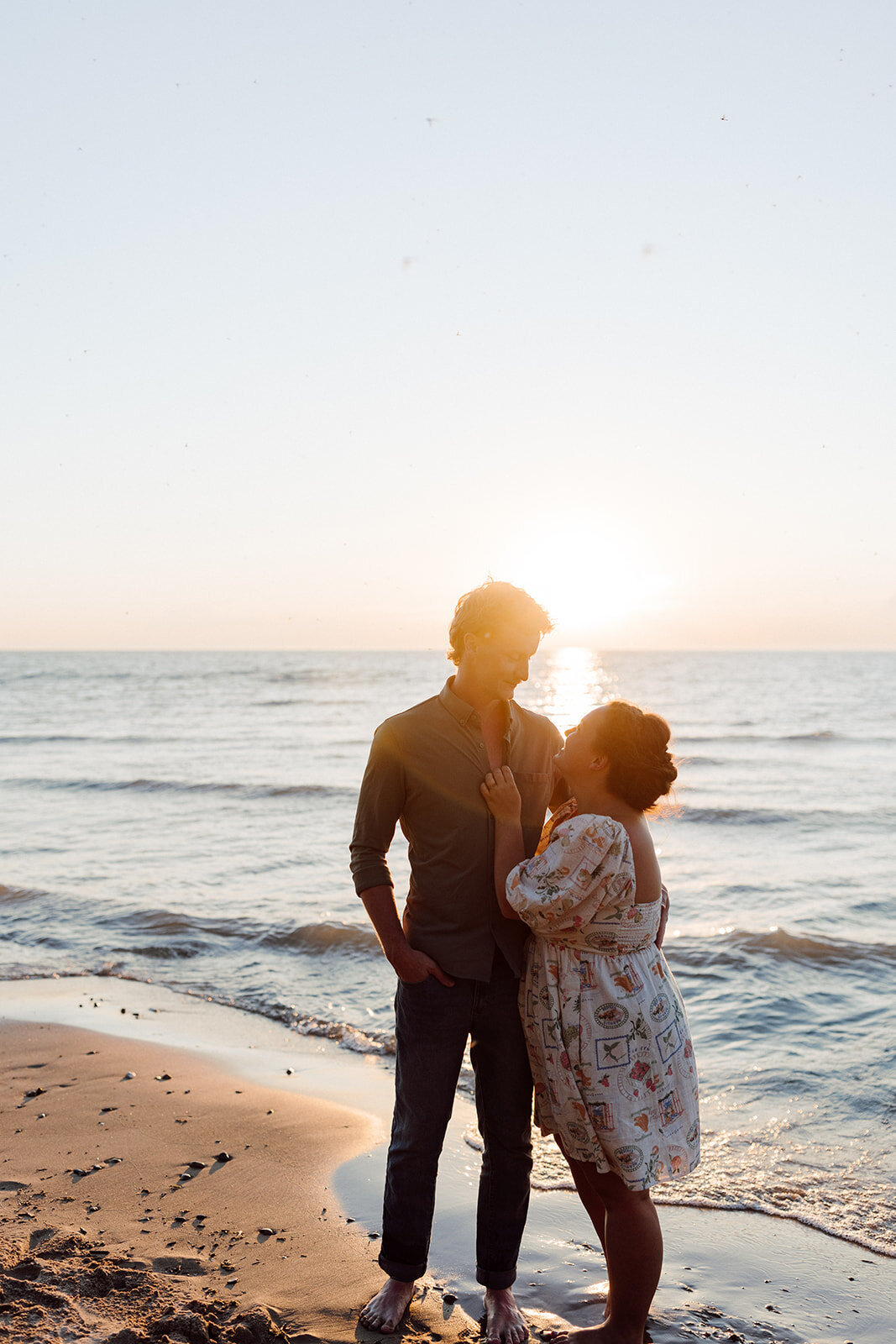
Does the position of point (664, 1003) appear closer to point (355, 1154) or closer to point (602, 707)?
point (602, 707)

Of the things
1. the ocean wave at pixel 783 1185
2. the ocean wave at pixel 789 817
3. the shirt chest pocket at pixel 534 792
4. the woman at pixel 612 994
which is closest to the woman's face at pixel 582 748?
the woman at pixel 612 994

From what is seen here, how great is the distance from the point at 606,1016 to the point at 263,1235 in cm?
181

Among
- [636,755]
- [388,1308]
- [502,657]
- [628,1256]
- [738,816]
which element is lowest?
[738,816]

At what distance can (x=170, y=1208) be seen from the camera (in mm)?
3793

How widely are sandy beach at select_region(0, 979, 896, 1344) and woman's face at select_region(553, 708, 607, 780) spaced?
1863 millimetres

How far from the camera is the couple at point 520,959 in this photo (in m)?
2.82

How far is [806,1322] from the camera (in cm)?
335

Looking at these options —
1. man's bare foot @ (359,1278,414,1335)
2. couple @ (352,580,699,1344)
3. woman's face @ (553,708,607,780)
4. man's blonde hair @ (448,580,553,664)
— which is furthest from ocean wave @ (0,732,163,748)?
woman's face @ (553,708,607,780)

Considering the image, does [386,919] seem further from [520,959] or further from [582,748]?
[582,748]

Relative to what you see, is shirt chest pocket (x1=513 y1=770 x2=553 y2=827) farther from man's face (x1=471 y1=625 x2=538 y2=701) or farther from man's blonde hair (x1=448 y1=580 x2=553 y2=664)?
man's blonde hair (x1=448 y1=580 x2=553 y2=664)

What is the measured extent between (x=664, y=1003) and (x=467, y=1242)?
5.09 ft

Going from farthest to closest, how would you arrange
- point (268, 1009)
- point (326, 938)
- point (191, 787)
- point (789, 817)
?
point (191, 787)
point (789, 817)
point (326, 938)
point (268, 1009)

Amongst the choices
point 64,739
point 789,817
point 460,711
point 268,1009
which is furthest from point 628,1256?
point 64,739

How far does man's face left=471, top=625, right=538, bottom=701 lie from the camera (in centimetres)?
301
